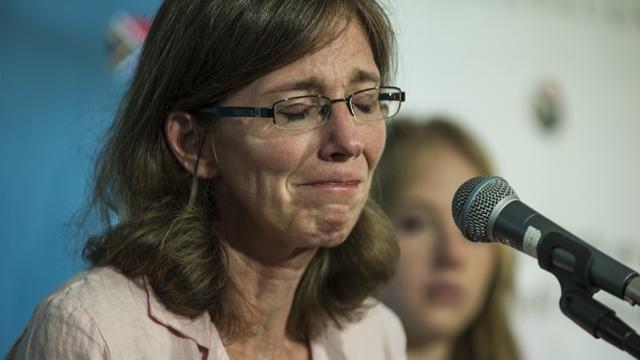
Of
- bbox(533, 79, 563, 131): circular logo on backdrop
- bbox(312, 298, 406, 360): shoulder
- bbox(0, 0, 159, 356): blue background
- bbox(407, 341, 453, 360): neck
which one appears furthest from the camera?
bbox(533, 79, 563, 131): circular logo on backdrop

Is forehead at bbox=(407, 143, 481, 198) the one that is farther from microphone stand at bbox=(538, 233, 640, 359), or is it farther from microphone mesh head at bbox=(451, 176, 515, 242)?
microphone stand at bbox=(538, 233, 640, 359)

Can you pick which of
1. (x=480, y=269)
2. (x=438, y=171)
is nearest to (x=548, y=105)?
(x=438, y=171)

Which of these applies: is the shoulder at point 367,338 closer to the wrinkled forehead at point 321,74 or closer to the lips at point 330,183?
the lips at point 330,183

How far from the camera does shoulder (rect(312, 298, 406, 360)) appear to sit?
6.89ft

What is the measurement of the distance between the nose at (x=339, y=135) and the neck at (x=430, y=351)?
5.68ft

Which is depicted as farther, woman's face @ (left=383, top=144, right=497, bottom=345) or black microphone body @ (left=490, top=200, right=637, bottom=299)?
woman's face @ (left=383, top=144, right=497, bottom=345)

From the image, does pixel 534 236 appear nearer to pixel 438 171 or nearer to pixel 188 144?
pixel 188 144

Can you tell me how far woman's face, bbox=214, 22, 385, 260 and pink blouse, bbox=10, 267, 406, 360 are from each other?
0.89 feet

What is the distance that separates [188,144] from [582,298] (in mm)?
948

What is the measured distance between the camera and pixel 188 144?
1.85m

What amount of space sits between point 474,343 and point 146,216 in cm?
190

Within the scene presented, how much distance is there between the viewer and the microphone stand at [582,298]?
1182mm

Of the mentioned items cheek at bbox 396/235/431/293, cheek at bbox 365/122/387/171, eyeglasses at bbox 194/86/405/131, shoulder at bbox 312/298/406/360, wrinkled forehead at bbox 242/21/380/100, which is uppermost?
wrinkled forehead at bbox 242/21/380/100

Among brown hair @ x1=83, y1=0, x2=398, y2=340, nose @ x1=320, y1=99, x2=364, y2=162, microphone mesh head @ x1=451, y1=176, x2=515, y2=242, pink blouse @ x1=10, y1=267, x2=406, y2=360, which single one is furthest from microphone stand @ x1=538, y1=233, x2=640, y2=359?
pink blouse @ x1=10, y1=267, x2=406, y2=360
